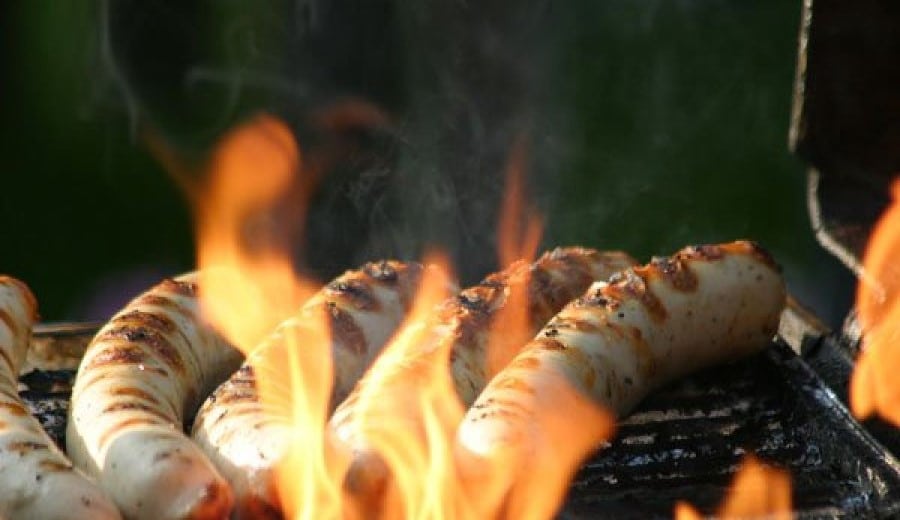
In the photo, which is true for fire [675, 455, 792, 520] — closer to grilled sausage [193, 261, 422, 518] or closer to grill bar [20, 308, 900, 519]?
grill bar [20, 308, 900, 519]

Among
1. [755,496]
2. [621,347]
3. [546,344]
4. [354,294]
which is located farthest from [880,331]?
[354,294]

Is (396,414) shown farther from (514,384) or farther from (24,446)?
(24,446)

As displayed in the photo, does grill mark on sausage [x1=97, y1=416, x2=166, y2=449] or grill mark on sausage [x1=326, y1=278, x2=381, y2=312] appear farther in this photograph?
grill mark on sausage [x1=326, y1=278, x2=381, y2=312]

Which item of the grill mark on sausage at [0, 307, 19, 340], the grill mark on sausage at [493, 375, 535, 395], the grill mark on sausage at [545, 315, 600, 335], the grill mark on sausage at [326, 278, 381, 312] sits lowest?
the grill mark on sausage at [0, 307, 19, 340]

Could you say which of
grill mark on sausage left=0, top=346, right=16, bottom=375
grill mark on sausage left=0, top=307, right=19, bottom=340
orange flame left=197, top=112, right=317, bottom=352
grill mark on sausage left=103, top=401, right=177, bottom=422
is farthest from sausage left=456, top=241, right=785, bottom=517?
orange flame left=197, top=112, right=317, bottom=352

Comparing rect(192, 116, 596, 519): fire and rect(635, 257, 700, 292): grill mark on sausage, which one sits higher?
rect(635, 257, 700, 292): grill mark on sausage

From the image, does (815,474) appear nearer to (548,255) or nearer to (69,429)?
(548,255)
